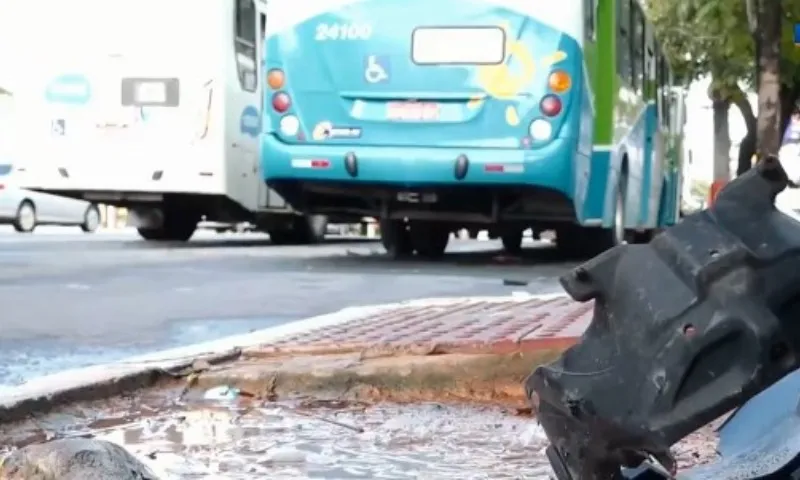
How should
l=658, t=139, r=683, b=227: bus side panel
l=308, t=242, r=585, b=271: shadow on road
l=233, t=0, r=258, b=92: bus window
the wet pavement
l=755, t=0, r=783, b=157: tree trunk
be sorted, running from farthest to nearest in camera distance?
l=658, t=139, r=683, b=227: bus side panel < l=755, t=0, r=783, b=157: tree trunk < l=233, t=0, r=258, b=92: bus window < l=308, t=242, r=585, b=271: shadow on road < the wet pavement

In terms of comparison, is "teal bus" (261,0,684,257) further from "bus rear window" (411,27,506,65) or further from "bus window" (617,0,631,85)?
"bus window" (617,0,631,85)

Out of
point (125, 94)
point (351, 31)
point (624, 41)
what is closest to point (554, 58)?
point (351, 31)

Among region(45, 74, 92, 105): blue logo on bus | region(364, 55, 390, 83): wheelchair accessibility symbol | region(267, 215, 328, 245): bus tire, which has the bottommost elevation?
region(267, 215, 328, 245): bus tire

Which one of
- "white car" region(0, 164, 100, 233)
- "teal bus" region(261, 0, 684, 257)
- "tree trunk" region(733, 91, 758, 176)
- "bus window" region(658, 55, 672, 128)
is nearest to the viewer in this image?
"teal bus" region(261, 0, 684, 257)

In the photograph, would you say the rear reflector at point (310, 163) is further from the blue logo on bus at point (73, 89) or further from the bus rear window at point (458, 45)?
the blue logo on bus at point (73, 89)

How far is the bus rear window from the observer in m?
12.2

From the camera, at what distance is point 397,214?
13.2 m

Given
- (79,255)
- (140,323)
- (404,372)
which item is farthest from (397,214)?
(404,372)

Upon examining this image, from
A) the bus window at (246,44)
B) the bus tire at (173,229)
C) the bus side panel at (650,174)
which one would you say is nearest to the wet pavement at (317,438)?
the bus window at (246,44)

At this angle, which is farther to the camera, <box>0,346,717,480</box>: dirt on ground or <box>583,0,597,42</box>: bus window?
<box>583,0,597,42</box>: bus window

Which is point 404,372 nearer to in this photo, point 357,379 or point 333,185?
point 357,379

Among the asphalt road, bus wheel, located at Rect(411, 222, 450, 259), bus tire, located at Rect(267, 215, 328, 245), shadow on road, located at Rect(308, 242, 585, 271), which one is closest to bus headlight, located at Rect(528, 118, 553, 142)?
the asphalt road

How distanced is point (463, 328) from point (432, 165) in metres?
6.00

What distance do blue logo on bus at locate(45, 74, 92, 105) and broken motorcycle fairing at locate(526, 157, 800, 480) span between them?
48.6 feet
